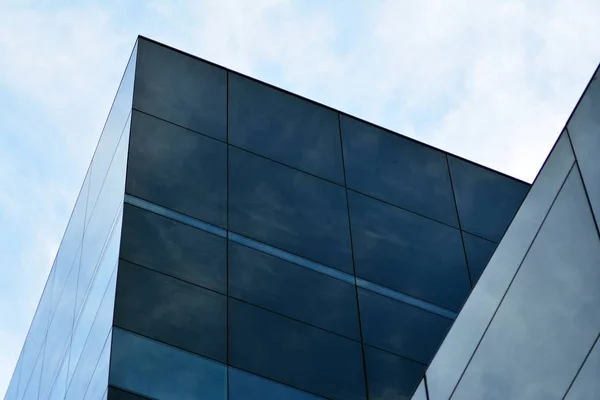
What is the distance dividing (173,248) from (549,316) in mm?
10507

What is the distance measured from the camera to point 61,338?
24953mm

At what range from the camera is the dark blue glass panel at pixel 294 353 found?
63.2 feet

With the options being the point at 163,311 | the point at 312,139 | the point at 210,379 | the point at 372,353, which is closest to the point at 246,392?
the point at 210,379

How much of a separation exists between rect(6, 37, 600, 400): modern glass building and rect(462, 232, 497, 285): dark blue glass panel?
0.06 meters

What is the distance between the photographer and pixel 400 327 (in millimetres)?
22328

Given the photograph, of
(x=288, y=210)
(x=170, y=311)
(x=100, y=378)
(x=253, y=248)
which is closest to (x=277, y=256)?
(x=253, y=248)

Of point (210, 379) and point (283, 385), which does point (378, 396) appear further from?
point (210, 379)

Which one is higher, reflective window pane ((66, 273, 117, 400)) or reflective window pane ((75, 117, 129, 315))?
reflective window pane ((75, 117, 129, 315))

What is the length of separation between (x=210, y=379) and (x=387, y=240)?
24.1ft

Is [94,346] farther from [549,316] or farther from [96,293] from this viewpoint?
[549,316]

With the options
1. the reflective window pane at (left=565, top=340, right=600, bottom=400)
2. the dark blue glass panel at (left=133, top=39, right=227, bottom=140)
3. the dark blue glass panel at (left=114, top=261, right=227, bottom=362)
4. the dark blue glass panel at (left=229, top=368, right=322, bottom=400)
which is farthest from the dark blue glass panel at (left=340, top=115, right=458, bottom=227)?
the reflective window pane at (left=565, top=340, right=600, bottom=400)

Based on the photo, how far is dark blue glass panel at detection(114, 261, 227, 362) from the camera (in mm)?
18500

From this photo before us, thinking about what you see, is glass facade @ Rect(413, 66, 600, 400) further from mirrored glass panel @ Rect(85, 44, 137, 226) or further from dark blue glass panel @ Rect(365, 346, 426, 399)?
mirrored glass panel @ Rect(85, 44, 137, 226)

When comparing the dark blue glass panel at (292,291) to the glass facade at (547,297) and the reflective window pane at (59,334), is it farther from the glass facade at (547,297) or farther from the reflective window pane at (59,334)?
the glass facade at (547,297)
